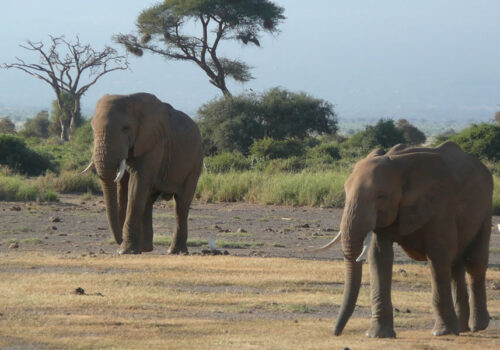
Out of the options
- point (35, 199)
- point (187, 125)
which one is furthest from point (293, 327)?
point (35, 199)

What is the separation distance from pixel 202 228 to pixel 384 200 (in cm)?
1164

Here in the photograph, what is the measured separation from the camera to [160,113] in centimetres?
1571

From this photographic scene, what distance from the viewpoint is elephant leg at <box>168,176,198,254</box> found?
16.1 metres

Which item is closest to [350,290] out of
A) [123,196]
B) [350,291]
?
[350,291]

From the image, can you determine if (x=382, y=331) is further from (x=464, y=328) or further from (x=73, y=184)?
(x=73, y=184)

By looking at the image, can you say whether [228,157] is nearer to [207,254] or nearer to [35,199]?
[35,199]

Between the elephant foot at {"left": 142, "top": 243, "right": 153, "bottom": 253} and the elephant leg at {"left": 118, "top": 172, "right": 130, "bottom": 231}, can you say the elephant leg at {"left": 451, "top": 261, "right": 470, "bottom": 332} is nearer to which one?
the elephant foot at {"left": 142, "top": 243, "right": 153, "bottom": 253}

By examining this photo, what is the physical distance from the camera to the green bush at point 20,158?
3119 centimetres

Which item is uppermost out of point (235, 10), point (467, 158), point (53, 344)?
point (235, 10)

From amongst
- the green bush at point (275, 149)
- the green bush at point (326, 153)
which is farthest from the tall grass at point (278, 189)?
the green bush at point (275, 149)

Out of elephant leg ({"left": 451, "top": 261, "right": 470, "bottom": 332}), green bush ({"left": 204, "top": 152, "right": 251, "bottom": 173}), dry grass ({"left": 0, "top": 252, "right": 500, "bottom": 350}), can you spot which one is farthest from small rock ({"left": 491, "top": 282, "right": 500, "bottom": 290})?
green bush ({"left": 204, "top": 152, "right": 251, "bottom": 173})

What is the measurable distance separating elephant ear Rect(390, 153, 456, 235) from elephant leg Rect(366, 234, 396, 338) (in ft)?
0.75

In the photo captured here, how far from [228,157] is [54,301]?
21.9 metres

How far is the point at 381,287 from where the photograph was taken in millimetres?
9273
